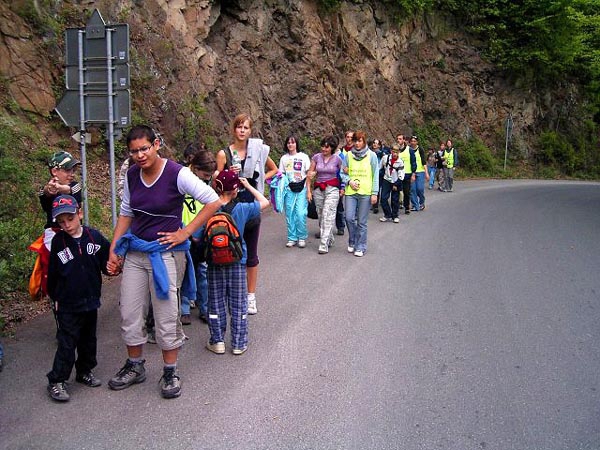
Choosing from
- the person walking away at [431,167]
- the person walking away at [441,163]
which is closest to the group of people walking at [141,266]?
the person walking away at [441,163]

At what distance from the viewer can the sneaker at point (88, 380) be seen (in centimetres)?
445

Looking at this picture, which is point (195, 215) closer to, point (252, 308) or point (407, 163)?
point (252, 308)

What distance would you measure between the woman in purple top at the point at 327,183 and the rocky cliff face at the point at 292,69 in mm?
5489

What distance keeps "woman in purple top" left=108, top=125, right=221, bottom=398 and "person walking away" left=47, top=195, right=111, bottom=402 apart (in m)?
0.21

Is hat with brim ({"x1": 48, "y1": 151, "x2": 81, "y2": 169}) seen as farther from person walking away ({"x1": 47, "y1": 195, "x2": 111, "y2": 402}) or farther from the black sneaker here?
the black sneaker

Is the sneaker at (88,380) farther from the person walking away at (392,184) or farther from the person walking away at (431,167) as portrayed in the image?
the person walking away at (431,167)

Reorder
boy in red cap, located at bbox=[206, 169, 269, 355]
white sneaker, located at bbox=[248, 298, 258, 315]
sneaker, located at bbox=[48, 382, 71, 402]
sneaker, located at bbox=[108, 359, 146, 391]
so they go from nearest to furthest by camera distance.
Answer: sneaker, located at bbox=[48, 382, 71, 402], sneaker, located at bbox=[108, 359, 146, 391], boy in red cap, located at bbox=[206, 169, 269, 355], white sneaker, located at bbox=[248, 298, 258, 315]

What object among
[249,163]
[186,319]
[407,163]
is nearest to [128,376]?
[186,319]

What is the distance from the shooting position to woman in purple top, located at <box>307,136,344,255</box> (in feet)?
30.4

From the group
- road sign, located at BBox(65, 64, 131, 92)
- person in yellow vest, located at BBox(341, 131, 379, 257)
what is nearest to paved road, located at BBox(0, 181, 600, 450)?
person in yellow vest, located at BBox(341, 131, 379, 257)

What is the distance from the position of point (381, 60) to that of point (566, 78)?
15.8m

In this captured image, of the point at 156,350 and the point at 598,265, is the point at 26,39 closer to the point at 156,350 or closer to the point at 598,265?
the point at 156,350

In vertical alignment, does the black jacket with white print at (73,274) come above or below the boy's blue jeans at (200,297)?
above

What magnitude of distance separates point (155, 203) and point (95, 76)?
12.7ft
